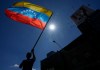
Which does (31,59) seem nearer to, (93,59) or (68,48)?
(93,59)

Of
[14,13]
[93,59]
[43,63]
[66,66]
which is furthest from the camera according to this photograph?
[43,63]

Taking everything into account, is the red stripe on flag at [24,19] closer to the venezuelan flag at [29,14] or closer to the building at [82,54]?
the venezuelan flag at [29,14]

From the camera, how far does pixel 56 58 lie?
27.0m

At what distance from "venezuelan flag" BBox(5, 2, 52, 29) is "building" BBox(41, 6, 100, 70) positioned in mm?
11738

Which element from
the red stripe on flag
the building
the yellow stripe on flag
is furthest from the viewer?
the building

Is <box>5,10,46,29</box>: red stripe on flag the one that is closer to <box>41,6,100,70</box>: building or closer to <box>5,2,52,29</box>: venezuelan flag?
<box>5,2,52,29</box>: venezuelan flag

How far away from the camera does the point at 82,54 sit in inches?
898

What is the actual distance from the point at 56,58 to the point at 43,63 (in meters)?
3.71

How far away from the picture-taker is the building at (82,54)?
21.1m

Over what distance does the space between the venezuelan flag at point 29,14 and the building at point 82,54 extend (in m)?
11.7

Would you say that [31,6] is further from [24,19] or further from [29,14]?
[24,19]

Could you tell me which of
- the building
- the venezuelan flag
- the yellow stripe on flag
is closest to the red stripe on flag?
the venezuelan flag

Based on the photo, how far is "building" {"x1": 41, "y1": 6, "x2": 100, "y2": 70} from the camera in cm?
2108

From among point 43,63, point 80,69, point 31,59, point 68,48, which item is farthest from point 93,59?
point 31,59
